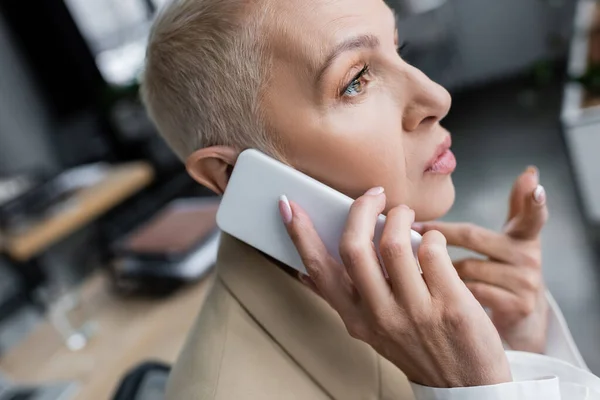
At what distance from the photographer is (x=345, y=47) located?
54 cm

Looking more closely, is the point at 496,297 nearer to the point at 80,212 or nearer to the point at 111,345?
the point at 111,345

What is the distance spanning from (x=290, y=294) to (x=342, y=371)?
0.12 meters

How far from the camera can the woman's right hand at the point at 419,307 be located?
464 millimetres

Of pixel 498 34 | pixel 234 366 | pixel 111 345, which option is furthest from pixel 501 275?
pixel 498 34

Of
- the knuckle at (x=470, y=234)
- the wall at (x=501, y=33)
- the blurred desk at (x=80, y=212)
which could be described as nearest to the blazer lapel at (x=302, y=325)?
the knuckle at (x=470, y=234)

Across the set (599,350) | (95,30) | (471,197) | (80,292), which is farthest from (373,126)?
(95,30)

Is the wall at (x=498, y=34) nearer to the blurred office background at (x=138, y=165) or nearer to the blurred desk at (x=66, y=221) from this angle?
the blurred office background at (x=138, y=165)

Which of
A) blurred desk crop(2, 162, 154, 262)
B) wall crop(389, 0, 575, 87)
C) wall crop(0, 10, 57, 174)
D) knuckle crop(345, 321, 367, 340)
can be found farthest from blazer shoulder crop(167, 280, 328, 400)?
wall crop(389, 0, 575, 87)

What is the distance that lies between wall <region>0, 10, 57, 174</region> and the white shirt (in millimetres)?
3791

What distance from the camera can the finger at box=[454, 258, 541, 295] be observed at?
2.27 feet

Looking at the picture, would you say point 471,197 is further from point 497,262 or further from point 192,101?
point 192,101

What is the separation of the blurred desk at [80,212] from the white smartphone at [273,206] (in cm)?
166

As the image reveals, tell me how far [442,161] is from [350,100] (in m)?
0.15

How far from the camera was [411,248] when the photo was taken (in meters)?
0.48
